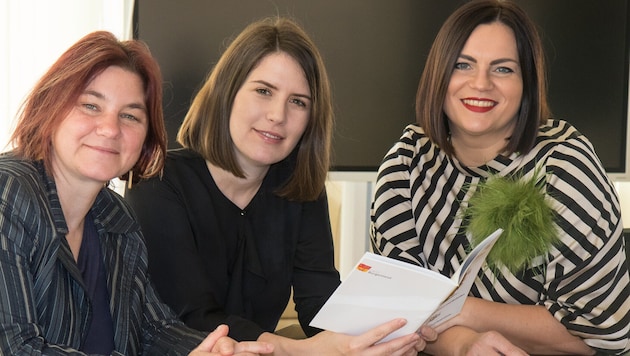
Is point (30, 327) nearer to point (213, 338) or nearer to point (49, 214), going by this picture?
point (49, 214)

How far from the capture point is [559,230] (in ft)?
6.98

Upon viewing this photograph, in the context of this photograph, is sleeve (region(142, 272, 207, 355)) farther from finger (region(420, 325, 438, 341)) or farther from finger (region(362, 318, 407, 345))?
finger (region(420, 325, 438, 341))

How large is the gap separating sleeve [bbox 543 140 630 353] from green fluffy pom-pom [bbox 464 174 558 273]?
0.05m

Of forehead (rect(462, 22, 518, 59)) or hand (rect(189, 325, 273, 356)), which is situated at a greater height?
forehead (rect(462, 22, 518, 59))

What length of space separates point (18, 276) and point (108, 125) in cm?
37

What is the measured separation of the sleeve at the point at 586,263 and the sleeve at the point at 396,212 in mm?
377

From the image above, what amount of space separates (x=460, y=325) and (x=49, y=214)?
1034mm

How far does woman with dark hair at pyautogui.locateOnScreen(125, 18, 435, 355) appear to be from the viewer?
209 centimetres

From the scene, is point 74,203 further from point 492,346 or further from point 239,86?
point 492,346

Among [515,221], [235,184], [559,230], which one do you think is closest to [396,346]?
[515,221]

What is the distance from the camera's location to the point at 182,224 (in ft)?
6.93

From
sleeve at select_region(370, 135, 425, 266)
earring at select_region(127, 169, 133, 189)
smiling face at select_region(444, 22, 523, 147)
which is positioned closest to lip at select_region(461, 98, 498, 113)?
smiling face at select_region(444, 22, 523, 147)

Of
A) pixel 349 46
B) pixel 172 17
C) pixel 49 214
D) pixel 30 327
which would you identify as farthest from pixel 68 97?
pixel 349 46

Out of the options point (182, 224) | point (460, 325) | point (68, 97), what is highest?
point (68, 97)
